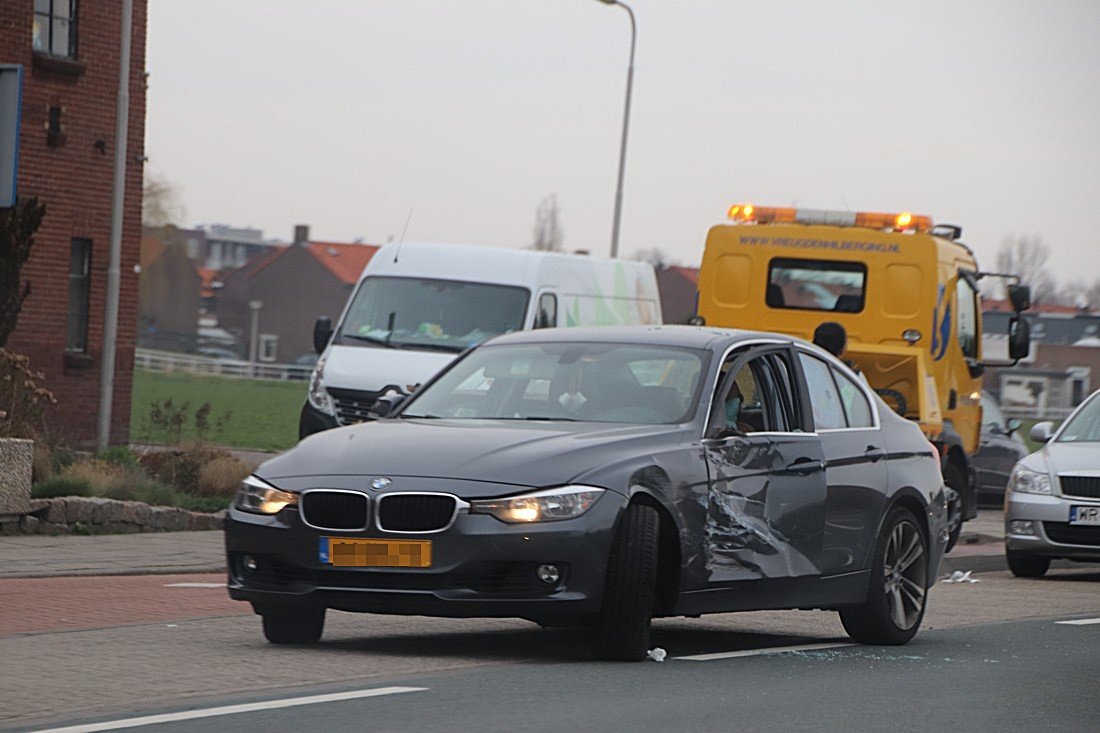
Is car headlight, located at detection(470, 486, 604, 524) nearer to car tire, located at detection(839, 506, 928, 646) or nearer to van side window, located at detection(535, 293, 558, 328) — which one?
car tire, located at detection(839, 506, 928, 646)

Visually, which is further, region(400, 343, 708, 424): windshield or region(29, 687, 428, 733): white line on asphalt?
region(400, 343, 708, 424): windshield

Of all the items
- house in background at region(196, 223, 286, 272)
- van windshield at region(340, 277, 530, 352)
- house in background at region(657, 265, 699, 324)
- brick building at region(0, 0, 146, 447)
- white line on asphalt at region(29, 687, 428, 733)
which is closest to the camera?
white line on asphalt at region(29, 687, 428, 733)

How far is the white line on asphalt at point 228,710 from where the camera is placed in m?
6.95

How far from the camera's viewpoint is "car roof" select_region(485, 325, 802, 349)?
1039cm

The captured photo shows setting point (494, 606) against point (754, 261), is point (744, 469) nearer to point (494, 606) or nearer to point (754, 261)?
point (494, 606)

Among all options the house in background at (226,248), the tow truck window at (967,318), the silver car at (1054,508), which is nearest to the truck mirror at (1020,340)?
the tow truck window at (967,318)

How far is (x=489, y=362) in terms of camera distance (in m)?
10.5

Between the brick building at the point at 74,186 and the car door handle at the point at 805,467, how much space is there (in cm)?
1498

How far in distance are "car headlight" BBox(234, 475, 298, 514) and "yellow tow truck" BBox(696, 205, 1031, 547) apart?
10139mm

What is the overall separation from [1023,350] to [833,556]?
36.5ft

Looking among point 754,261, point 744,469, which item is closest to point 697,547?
point 744,469

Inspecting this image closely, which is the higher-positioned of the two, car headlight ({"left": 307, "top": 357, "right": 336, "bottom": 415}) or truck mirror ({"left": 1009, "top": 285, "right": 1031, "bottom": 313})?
truck mirror ({"left": 1009, "top": 285, "right": 1031, "bottom": 313})

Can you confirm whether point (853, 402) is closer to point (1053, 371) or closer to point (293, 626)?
point (293, 626)

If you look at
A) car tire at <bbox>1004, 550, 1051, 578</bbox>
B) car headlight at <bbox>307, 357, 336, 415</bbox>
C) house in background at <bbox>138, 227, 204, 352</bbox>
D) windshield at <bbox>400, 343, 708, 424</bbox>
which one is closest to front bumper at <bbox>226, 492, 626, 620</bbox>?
windshield at <bbox>400, 343, 708, 424</bbox>
